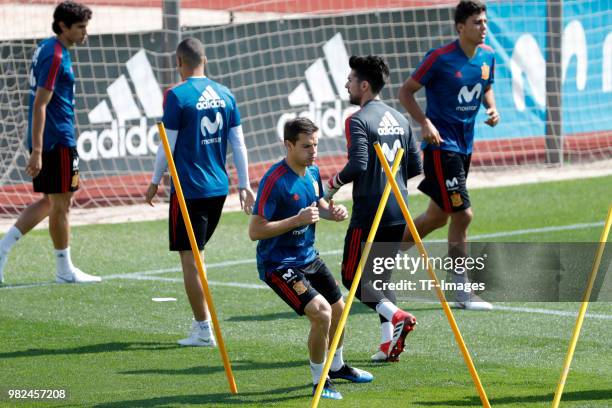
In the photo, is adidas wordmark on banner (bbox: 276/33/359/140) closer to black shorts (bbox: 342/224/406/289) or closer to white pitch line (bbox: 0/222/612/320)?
white pitch line (bbox: 0/222/612/320)

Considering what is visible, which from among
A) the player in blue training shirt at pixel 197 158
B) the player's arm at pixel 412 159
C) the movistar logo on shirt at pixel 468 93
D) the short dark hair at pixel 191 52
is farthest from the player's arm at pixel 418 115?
the short dark hair at pixel 191 52

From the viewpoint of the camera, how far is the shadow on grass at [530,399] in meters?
6.50

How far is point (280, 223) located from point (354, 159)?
1.19m

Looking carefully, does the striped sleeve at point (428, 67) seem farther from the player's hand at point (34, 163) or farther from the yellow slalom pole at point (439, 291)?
the yellow slalom pole at point (439, 291)

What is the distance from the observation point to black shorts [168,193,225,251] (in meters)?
8.23

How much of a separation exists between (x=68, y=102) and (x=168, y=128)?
2154 mm

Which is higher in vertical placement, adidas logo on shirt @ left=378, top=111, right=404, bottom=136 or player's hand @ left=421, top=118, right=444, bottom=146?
adidas logo on shirt @ left=378, top=111, right=404, bottom=136

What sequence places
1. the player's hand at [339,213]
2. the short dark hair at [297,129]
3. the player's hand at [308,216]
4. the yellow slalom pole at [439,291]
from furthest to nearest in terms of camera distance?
the player's hand at [339,213]
the short dark hair at [297,129]
the player's hand at [308,216]
the yellow slalom pole at [439,291]

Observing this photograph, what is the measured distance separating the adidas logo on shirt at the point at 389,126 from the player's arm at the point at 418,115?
4.42ft

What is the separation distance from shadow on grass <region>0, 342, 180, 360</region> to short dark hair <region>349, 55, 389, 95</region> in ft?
7.11

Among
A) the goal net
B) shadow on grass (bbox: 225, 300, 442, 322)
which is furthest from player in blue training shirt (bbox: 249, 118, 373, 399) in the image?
the goal net

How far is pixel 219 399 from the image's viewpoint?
22.0 ft

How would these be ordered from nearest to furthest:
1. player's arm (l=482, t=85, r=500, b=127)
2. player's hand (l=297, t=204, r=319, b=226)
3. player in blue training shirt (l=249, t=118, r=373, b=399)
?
player's hand (l=297, t=204, r=319, b=226), player in blue training shirt (l=249, t=118, r=373, b=399), player's arm (l=482, t=85, r=500, b=127)

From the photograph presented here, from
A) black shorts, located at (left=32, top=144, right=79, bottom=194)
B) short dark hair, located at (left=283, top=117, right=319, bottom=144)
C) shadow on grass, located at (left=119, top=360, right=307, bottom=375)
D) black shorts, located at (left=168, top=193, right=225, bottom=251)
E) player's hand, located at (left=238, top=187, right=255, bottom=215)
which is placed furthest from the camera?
black shorts, located at (left=32, top=144, right=79, bottom=194)
